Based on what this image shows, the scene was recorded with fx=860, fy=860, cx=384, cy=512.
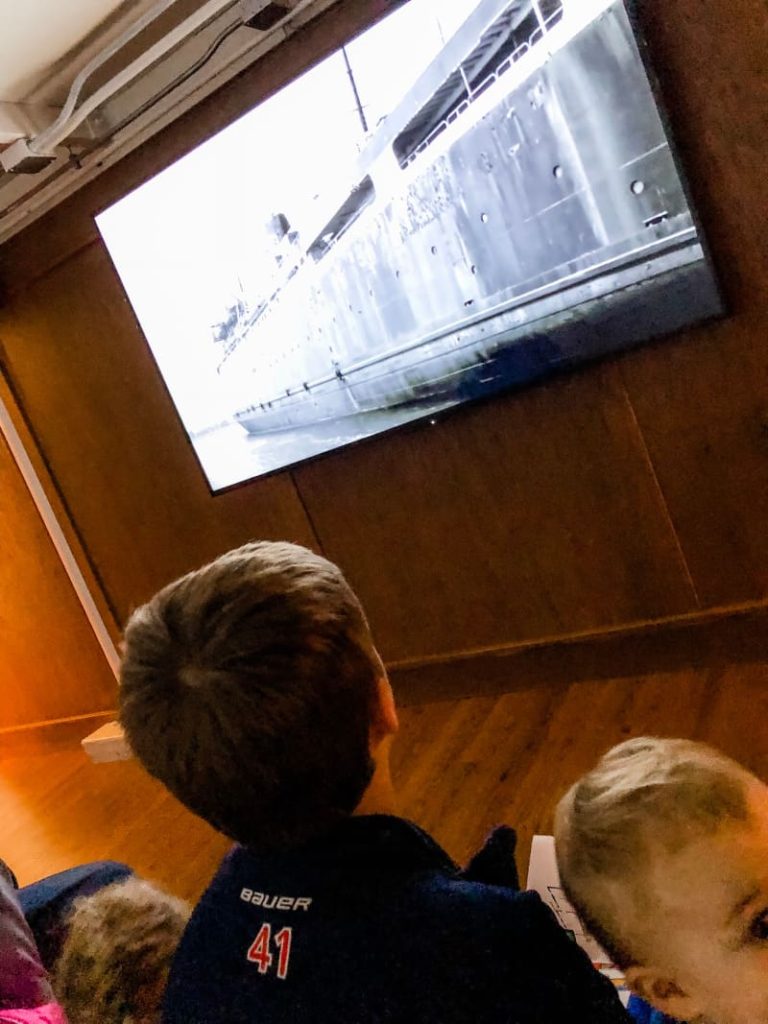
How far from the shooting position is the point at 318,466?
286cm

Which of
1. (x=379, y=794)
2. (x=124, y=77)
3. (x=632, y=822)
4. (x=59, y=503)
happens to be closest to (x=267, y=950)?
(x=379, y=794)

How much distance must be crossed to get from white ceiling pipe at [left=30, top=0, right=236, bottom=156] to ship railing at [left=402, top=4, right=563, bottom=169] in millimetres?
662

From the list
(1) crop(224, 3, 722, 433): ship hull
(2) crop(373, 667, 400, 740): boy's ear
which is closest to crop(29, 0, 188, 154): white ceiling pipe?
(1) crop(224, 3, 722, 433): ship hull

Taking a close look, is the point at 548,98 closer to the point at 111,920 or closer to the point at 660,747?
the point at 660,747

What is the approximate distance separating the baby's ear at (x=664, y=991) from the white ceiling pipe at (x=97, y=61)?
2.48 meters

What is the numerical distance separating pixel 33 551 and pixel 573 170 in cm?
269

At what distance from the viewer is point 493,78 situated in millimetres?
2070

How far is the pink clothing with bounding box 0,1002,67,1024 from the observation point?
2.73ft

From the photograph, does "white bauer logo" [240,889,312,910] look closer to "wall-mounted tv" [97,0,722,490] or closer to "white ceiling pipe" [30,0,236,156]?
"wall-mounted tv" [97,0,722,490]

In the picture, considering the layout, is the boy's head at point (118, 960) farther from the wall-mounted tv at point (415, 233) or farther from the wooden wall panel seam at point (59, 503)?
the wooden wall panel seam at point (59, 503)

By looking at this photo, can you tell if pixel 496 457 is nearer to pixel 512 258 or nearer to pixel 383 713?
pixel 512 258

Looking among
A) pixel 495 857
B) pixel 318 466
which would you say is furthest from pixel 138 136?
pixel 495 857

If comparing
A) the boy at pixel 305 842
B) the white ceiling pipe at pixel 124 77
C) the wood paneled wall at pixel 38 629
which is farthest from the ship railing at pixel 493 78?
the wood paneled wall at pixel 38 629

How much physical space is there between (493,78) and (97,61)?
116cm
